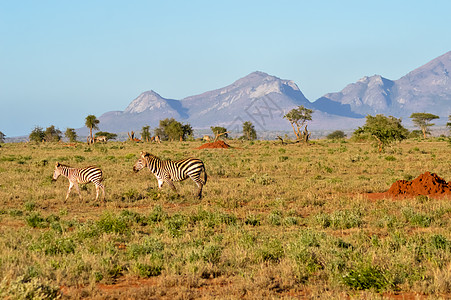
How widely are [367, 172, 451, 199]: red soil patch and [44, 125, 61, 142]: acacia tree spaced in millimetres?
95782

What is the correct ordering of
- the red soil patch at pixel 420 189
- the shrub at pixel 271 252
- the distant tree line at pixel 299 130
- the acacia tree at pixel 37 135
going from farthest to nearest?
1. the acacia tree at pixel 37 135
2. the distant tree line at pixel 299 130
3. the red soil patch at pixel 420 189
4. the shrub at pixel 271 252

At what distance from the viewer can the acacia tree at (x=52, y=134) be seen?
103506 mm

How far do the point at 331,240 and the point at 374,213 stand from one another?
449 centimetres

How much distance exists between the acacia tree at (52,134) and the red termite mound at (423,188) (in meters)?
95.9

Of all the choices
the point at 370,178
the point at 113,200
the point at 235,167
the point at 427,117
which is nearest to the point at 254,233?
the point at 113,200

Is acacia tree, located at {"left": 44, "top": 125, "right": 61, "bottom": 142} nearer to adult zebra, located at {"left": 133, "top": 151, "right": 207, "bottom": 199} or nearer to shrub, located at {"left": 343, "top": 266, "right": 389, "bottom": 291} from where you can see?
adult zebra, located at {"left": 133, "top": 151, "right": 207, "bottom": 199}

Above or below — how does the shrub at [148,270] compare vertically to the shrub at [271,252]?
above

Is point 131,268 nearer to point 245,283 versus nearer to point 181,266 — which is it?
point 181,266

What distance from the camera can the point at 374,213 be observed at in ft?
46.5

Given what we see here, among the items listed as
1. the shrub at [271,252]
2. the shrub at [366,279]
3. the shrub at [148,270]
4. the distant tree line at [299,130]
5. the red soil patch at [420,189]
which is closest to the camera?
the shrub at [366,279]

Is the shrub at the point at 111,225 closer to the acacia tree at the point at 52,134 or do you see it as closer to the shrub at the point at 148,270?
the shrub at the point at 148,270

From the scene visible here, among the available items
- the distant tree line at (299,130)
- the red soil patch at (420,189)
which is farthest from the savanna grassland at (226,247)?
the distant tree line at (299,130)

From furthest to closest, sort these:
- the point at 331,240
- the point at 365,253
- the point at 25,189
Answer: the point at 25,189 → the point at 331,240 → the point at 365,253

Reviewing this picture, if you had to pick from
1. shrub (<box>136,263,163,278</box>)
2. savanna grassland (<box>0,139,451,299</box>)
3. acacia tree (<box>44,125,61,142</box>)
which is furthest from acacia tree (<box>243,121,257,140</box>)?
shrub (<box>136,263,163,278</box>)
